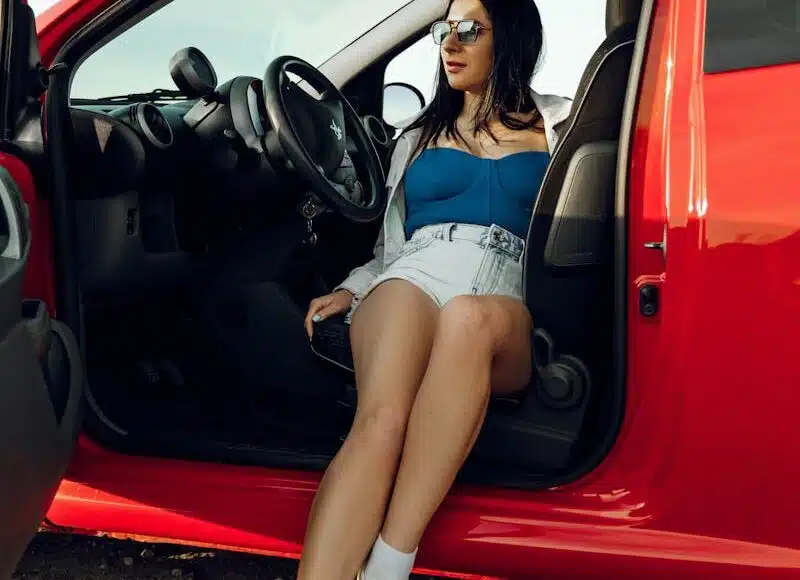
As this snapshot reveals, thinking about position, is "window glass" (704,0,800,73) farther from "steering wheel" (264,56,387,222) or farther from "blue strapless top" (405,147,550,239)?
"steering wheel" (264,56,387,222)

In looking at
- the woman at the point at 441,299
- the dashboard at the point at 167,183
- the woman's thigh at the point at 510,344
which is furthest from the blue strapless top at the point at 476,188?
the dashboard at the point at 167,183

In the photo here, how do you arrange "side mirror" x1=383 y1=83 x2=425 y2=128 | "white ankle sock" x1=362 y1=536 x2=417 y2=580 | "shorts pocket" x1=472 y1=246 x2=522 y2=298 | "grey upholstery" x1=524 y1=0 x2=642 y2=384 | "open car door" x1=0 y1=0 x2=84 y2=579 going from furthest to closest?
1. "side mirror" x1=383 y1=83 x2=425 y2=128
2. "shorts pocket" x1=472 y1=246 x2=522 y2=298
3. "grey upholstery" x1=524 y1=0 x2=642 y2=384
4. "white ankle sock" x1=362 y1=536 x2=417 y2=580
5. "open car door" x1=0 y1=0 x2=84 y2=579

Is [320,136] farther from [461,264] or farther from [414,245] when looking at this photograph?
[461,264]

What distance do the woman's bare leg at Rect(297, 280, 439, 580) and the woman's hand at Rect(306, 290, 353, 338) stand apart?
15 centimetres

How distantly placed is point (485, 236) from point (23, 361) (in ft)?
2.87

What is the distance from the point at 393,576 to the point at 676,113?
33.8 inches

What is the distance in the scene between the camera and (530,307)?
61.4 inches

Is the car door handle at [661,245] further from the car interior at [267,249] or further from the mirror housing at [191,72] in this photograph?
the mirror housing at [191,72]

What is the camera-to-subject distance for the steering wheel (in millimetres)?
1702

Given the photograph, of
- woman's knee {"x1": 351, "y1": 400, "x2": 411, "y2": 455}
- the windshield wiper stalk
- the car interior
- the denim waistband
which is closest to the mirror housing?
the car interior

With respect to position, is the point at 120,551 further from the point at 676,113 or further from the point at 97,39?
the point at 676,113

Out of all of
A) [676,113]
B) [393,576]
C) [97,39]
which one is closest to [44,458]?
[393,576]

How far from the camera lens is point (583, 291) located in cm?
151

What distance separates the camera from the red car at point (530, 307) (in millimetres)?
1260
